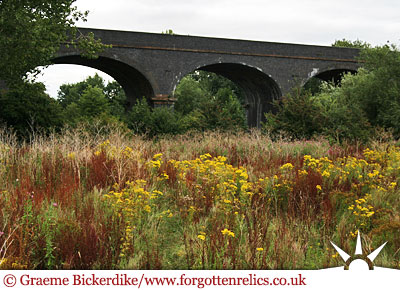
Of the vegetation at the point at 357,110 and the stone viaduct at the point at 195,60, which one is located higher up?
the stone viaduct at the point at 195,60

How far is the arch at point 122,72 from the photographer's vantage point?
22.5 metres

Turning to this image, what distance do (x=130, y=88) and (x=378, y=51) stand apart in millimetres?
15152

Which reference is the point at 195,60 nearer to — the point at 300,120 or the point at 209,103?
the point at 209,103

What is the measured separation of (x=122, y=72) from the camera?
24734 millimetres

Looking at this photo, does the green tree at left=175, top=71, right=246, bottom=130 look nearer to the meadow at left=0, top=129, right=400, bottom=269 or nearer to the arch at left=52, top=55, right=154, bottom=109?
the arch at left=52, top=55, right=154, bottom=109

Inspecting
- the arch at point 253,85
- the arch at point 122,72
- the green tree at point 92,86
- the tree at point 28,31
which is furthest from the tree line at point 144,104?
the green tree at point 92,86

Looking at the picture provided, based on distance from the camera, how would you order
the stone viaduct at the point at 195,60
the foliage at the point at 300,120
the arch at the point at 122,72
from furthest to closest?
the arch at the point at 122,72 < the stone viaduct at the point at 195,60 < the foliage at the point at 300,120

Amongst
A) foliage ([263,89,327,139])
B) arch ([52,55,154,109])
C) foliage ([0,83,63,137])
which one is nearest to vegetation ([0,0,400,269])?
foliage ([263,89,327,139])

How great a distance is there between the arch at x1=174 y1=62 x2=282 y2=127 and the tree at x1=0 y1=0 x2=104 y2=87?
11.8 m

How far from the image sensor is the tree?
1135 cm

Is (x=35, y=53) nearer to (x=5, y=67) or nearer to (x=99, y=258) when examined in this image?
(x=5, y=67)

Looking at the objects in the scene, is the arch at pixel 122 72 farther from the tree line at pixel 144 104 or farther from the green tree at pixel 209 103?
the tree line at pixel 144 104

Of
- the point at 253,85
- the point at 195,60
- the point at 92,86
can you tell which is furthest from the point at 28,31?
the point at 92,86

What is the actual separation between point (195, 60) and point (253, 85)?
249 inches
